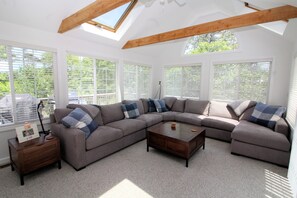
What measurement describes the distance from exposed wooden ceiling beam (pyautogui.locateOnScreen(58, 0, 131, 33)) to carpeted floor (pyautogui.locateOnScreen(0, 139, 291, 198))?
96.8 inches

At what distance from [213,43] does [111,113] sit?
3.75m

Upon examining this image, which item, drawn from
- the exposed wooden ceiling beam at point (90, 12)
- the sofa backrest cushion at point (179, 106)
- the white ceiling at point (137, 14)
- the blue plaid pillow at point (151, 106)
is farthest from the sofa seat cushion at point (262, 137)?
the exposed wooden ceiling beam at point (90, 12)

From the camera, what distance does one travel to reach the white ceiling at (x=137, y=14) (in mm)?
2328

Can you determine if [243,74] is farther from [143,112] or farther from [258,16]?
[143,112]

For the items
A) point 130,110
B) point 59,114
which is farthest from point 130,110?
point 59,114

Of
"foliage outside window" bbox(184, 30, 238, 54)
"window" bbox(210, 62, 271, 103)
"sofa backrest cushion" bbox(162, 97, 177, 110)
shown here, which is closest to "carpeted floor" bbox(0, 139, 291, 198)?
"window" bbox(210, 62, 271, 103)

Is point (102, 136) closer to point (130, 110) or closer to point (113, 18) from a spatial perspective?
point (130, 110)

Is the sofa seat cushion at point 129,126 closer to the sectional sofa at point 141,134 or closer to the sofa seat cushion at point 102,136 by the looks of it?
the sectional sofa at point 141,134

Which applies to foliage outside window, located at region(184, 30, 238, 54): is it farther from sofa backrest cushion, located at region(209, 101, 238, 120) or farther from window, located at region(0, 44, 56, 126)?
window, located at region(0, 44, 56, 126)

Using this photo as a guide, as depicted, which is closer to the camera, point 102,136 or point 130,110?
point 102,136

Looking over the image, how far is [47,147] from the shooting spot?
2160 millimetres

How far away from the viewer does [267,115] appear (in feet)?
10.3

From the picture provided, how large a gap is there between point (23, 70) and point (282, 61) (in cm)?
561

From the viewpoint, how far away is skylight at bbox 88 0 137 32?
3.29m
